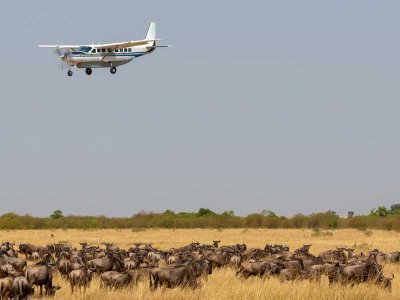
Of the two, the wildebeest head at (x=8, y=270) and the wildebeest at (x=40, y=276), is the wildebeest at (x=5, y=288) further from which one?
the wildebeest at (x=40, y=276)

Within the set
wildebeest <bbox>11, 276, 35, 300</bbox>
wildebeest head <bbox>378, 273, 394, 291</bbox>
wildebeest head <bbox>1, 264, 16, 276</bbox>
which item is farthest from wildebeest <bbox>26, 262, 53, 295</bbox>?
wildebeest head <bbox>378, 273, 394, 291</bbox>

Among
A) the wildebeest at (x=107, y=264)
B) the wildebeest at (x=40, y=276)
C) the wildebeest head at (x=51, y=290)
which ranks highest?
the wildebeest at (x=107, y=264)

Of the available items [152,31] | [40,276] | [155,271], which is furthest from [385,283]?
[152,31]

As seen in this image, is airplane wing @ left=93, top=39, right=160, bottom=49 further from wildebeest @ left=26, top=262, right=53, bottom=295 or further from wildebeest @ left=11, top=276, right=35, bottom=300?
wildebeest @ left=11, top=276, right=35, bottom=300

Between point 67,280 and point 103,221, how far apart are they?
72.7 meters

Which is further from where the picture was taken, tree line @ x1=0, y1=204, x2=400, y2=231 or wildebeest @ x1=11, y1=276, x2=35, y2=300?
tree line @ x1=0, y1=204, x2=400, y2=231

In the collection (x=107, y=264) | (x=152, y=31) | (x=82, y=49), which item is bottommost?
(x=107, y=264)

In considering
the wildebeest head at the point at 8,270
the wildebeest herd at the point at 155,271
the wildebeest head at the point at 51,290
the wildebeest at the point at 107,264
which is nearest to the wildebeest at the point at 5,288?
the wildebeest herd at the point at 155,271

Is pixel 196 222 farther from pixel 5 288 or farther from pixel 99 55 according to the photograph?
pixel 5 288

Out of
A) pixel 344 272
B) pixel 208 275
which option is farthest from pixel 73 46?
pixel 344 272

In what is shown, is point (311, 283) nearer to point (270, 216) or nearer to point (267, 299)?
point (267, 299)

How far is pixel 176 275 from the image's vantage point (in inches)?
819

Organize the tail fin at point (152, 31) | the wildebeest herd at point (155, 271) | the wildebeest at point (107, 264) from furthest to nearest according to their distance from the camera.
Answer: the tail fin at point (152, 31) < the wildebeest at point (107, 264) < the wildebeest herd at point (155, 271)

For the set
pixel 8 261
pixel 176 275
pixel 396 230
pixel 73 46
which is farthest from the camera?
pixel 396 230
